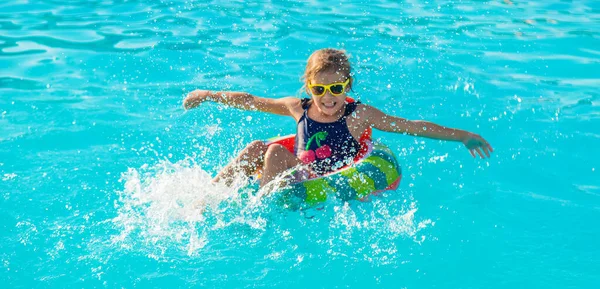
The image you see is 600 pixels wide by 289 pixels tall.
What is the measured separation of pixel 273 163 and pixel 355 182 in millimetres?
642

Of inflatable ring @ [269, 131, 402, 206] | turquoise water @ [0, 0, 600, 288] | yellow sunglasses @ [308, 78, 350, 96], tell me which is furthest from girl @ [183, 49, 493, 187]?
turquoise water @ [0, 0, 600, 288]

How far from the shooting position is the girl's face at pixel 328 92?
17.9ft

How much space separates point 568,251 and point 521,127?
228 centimetres

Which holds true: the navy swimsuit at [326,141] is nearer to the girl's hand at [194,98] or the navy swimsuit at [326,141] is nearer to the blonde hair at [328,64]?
the blonde hair at [328,64]

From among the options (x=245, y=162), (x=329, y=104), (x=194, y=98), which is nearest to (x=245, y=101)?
(x=194, y=98)

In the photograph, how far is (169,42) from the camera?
31.1 feet

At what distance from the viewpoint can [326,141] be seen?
229 inches

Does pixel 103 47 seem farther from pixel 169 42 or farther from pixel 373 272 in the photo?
pixel 373 272

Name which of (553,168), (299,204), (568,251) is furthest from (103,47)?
(568,251)

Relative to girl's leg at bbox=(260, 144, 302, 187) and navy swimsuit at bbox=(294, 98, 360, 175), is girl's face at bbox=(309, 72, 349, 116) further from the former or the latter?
girl's leg at bbox=(260, 144, 302, 187)

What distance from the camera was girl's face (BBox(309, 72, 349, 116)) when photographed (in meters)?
5.45

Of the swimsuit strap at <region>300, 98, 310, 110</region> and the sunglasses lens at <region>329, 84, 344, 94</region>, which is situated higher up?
the swimsuit strap at <region>300, 98, 310, 110</region>

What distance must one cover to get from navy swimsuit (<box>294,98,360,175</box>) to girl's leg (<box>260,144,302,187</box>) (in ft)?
1.20

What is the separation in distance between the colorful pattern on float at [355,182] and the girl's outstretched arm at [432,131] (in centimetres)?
24
